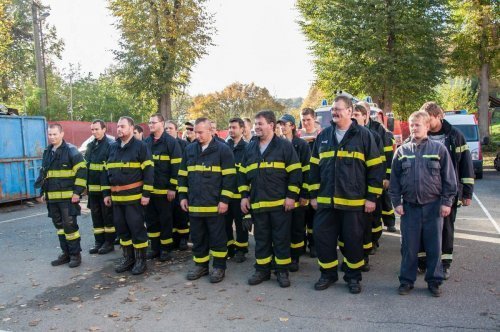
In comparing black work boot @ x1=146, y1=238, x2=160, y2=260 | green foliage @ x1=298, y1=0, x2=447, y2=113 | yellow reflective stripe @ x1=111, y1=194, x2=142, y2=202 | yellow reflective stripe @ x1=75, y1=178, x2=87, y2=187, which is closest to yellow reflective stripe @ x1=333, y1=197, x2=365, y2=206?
yellow reflective stripe @ x1=111, y1=194, x2=142, y2=202

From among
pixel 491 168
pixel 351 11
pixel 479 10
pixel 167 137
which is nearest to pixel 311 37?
pixel 351 11

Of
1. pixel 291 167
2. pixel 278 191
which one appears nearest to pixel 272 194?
pixel 278 191

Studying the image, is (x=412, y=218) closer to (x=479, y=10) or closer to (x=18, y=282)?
(x=18, y=282)

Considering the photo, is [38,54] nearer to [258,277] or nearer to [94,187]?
[94,187]

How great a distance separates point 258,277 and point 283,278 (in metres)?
0.32

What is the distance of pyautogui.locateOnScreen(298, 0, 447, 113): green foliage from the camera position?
22328mm

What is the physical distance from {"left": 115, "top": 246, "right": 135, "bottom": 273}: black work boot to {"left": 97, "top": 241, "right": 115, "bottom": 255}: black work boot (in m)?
1.11

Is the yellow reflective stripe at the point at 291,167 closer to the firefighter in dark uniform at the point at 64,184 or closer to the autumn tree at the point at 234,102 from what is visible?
the firefighter in dark uniform at the point at 64,184

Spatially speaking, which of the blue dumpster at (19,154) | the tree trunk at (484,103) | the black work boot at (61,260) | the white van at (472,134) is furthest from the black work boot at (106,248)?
the tree trunk at (484,103)

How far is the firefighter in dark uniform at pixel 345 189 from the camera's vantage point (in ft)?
16.3

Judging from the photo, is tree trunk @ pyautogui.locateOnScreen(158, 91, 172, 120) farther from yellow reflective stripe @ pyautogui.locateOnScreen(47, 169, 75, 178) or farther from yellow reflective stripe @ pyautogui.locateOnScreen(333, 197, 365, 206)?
yellow reflective stripe @ pyautogui.locateOnScreen(333, 197, 365, 206)

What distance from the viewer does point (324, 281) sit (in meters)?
5.22

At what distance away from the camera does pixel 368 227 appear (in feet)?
17.6

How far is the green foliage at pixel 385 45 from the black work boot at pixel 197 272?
18944 millimetres
